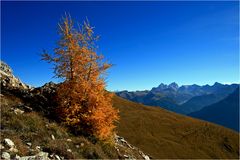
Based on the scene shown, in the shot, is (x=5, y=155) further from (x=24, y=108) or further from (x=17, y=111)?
(x=24, y=108)

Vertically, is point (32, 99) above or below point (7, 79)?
below

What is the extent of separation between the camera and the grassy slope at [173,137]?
3273 inches

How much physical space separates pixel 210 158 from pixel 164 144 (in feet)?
47.4

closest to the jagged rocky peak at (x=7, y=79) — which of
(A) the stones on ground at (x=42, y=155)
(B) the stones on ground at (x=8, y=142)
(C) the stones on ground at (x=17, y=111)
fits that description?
(C) the stones on ground at (x=17, y=111)

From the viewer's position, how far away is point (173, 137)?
325ft

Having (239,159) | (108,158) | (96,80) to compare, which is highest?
(96,80)

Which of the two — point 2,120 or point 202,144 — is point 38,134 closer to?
point 2,120

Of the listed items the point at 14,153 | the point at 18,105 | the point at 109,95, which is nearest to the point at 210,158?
the point at 109,95

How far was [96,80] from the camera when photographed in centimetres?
2688

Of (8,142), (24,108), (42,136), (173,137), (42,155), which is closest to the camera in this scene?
(8,142)

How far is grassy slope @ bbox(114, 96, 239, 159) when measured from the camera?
273 feet

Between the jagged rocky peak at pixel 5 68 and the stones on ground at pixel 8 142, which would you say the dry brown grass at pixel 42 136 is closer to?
the stones on ground at pixel 8 142

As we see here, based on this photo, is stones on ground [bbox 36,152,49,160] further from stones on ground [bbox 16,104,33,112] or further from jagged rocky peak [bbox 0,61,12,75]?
jagged rocky peak [bbox 0,61,12,75]

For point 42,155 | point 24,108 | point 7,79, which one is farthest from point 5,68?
point 42,155
